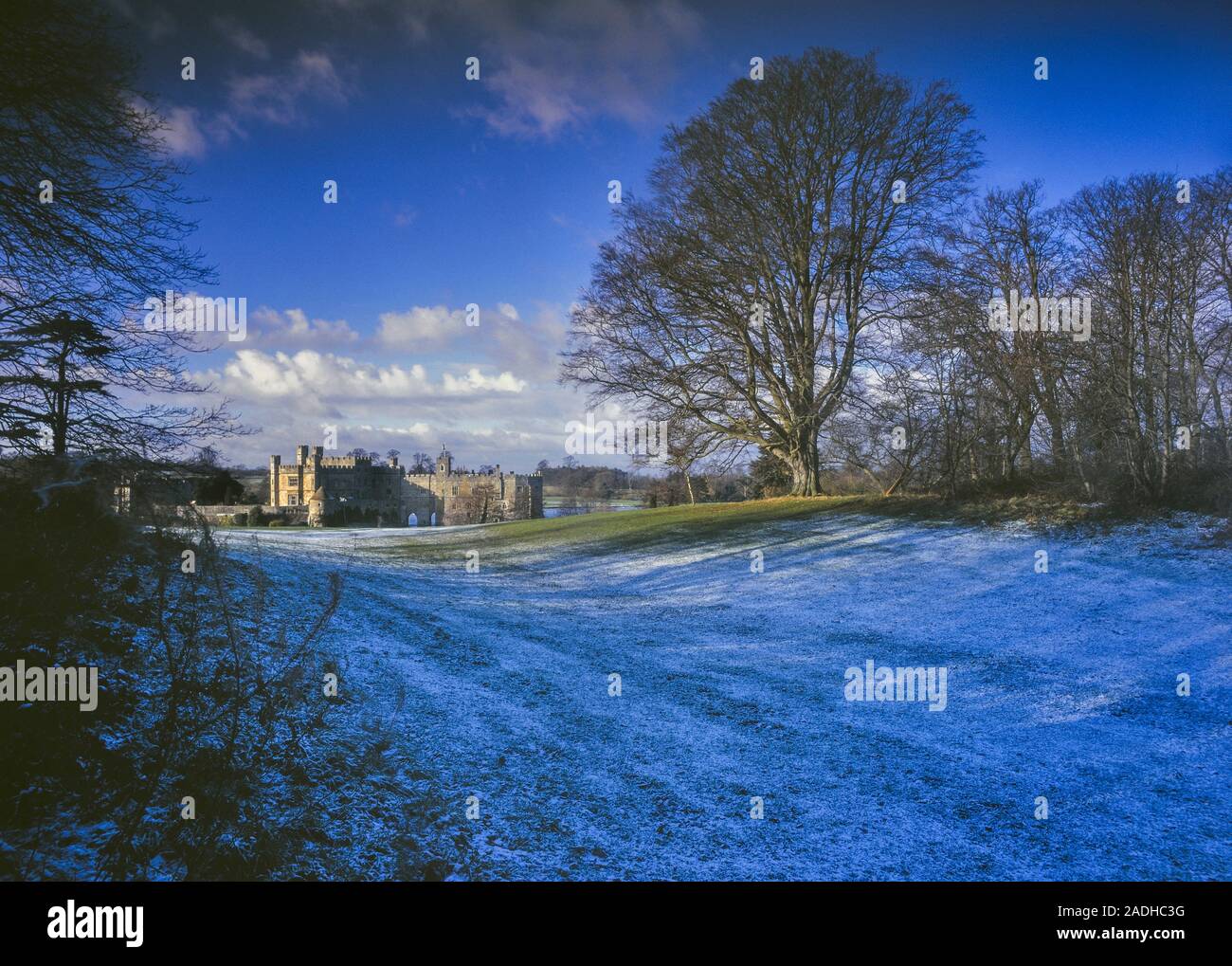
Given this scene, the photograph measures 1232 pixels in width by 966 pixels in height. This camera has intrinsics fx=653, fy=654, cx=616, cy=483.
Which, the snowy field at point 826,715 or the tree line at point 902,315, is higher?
the tree line at point 902,315

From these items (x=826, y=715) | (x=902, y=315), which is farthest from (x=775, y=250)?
(x=826, y=715)

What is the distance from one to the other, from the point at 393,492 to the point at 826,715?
38645 millimetres

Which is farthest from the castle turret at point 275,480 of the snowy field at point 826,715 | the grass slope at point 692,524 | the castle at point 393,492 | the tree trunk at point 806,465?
the tree trunk at point 806,465

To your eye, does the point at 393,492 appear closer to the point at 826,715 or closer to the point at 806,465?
the point at 806,465

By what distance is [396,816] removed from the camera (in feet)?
16.2

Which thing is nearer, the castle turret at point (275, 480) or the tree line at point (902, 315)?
the tree line at point (902, 315)

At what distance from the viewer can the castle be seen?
108 ft

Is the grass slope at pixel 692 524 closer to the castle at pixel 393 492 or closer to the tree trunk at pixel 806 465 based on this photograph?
the tree trunk at pixel 806 465

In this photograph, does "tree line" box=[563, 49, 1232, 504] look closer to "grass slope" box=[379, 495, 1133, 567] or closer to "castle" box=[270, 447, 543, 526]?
"grass slope" box=[379, 495, 1133, 567]

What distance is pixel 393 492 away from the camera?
138ft

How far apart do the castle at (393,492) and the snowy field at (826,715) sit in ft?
67.7

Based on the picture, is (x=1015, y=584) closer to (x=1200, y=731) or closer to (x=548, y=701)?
(x=1200, y=731)

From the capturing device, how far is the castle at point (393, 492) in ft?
108
